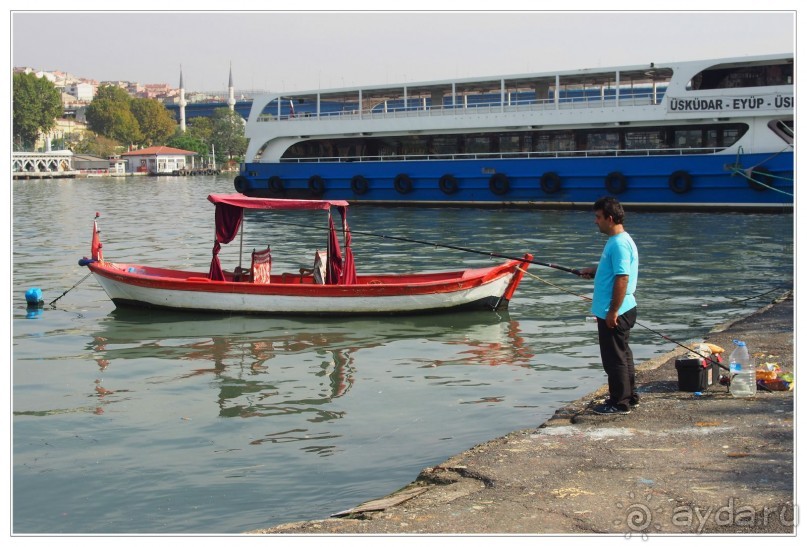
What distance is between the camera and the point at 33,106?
402ft

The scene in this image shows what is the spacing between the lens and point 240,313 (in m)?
14.6

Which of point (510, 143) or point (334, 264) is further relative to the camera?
point (510, 143)

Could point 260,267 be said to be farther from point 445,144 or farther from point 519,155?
point 445,144

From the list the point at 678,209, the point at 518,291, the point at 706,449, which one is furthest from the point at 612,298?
the point at 678,209

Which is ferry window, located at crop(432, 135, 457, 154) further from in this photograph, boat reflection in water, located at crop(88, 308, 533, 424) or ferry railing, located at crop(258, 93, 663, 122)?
boat reflection in water, located at crop(88, 308, 533, 424)

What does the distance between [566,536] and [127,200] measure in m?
52.6

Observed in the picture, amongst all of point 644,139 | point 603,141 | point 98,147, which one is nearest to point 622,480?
point 644,139

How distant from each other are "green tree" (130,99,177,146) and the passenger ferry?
381 ft

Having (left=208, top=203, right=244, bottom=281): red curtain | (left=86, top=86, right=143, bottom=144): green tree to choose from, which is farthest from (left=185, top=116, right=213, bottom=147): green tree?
(left=208, top=203, right=244, bottom=281): red curtain

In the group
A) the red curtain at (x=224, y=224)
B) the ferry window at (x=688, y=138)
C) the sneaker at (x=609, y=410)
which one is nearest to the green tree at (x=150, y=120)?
the ferry window at (x=688, y=138)

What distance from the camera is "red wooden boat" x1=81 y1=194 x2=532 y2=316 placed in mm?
14328

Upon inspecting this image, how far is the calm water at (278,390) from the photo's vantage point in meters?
7.17

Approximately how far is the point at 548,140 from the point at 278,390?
84.5 feet

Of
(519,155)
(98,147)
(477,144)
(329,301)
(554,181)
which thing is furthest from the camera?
(98,147)
